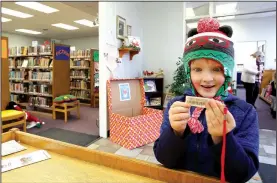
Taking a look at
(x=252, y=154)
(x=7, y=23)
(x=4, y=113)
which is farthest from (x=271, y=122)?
(x=7, y=23)

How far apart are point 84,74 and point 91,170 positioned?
6235 mm

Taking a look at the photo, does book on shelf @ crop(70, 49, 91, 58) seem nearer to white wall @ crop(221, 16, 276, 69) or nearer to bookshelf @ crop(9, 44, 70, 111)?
bookshelf @ crop(9, 44, 70, 111)

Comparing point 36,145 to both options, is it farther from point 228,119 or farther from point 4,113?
point 4,113

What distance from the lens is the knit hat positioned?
0.66m

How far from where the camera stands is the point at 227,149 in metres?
0.60

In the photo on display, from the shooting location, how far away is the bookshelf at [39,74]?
493 cm

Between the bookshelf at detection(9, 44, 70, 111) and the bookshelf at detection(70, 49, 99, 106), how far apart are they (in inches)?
47.3

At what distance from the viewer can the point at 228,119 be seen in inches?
21.4

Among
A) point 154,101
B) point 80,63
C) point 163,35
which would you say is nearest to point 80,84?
point 80,63

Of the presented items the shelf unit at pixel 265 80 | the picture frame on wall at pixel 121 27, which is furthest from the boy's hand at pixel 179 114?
the shelf unit at pixel 265 80

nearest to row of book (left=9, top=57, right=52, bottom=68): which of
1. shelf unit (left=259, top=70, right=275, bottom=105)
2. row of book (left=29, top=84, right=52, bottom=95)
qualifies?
row of book (left=29, top=84, right=52, bottom=95)

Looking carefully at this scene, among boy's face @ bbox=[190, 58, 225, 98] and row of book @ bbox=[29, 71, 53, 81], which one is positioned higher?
row of book @ bbox=[29, 71, 53, 81]

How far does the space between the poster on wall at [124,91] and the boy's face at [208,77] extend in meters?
2.77

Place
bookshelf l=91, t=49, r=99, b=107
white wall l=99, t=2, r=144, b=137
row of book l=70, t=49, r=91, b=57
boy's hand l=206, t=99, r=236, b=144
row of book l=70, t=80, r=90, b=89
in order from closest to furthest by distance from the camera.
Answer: boy's hand l=206, t=99, r=236, b=144
white wall l=99, t=2, r=144, b=137
bookshelf l=91, t=49, r=99, b=107
row of book l=70, t=49, r=91, b=57
row of book l=70, t=80, r=90, b=89
